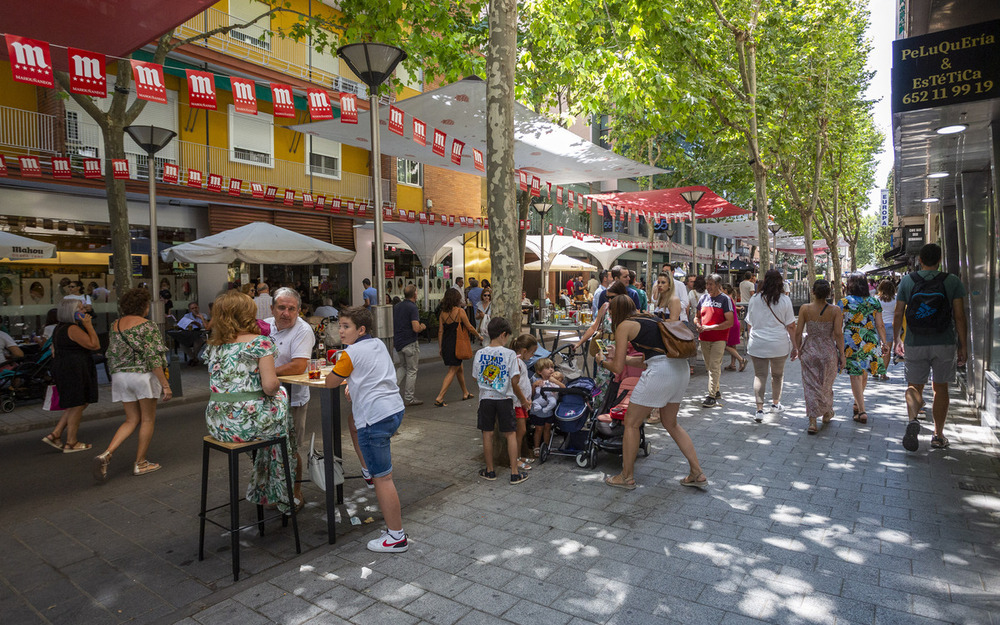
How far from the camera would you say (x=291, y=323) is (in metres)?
4.71

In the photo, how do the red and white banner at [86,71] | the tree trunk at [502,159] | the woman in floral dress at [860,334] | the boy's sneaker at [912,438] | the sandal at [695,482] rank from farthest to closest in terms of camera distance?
the woman in floral dress at [860,334], the red and white banner at [86,71], the tree trunk at [502,159], the boy's sneaker at [912,438], the sandal at [695,482]

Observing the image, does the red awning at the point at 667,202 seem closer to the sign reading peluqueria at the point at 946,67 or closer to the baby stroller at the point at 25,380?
the sign reading peluqueria at the point at 946,67

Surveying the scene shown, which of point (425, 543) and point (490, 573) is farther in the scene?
point (425, 543)

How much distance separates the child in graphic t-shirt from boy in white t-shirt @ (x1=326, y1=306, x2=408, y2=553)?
168 cm

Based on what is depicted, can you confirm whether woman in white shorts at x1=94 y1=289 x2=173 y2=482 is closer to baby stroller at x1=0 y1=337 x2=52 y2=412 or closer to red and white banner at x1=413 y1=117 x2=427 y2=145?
baby stroller at x1=0 y1=337 x2=52 y2=412

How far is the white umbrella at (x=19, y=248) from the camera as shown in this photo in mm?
9648

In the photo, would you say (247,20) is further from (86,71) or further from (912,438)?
(912,438)

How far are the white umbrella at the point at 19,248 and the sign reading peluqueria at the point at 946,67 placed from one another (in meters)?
12.2

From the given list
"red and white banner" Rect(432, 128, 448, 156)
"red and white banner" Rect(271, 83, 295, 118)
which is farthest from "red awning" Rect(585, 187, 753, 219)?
"red and white banner" Rect(271, 83, 295, 118)

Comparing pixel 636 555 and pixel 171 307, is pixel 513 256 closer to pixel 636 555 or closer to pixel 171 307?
pixel 636 555

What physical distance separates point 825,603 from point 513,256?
12.9ft

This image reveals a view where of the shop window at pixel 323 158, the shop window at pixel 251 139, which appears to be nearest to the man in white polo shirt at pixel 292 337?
the shop window at pixel 251 139

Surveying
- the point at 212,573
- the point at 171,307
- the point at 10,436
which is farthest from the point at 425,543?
the point at 171,307

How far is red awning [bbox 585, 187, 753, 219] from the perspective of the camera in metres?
14.7
